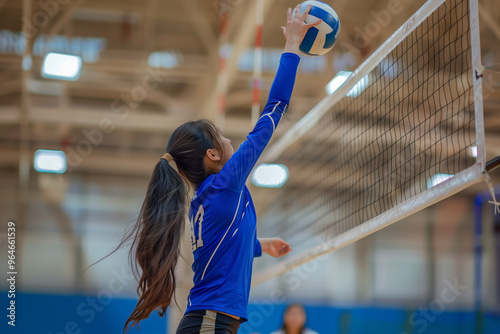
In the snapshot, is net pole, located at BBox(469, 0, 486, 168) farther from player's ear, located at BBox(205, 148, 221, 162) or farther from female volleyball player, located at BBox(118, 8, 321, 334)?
player's ear, located at BBox(205, 148, 221, 162)

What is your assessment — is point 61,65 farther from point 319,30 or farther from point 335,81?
point 319,30

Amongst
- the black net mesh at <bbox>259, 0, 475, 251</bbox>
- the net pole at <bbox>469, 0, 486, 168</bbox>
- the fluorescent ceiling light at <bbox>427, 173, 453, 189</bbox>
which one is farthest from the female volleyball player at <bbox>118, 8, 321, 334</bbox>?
the black net mesh at <bbox>259, 0, 475, 251</bbox>

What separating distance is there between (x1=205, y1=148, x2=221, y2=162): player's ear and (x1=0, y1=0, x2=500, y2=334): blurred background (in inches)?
197

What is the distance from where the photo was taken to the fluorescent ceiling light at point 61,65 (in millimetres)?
10078

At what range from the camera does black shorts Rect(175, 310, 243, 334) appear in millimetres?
2340

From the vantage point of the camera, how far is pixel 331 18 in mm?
3361

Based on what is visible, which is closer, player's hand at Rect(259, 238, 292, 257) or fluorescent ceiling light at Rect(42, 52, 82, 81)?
player's hand at Rect(259, 238, 292, 257)

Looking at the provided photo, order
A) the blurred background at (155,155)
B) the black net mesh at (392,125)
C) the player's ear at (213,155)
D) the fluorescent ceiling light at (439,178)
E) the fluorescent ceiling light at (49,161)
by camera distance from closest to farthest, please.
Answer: the player's ear at (213,155), the fluorescent ceiling light at (439,178), the black net mesh at (392,125), the blurred background at (155,155), the fluorescent ceiling light at (49,161)

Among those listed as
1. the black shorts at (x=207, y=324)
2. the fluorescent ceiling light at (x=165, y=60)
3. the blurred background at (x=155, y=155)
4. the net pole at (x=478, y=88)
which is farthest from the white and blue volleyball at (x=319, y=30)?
the fluorescent ceiling light at (x=165, y=60)

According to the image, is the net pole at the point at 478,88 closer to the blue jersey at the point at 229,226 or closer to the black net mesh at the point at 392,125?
the black net mesh at the point at 392,125

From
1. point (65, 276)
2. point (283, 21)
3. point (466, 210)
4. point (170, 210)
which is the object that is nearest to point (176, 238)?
point (170, 210)

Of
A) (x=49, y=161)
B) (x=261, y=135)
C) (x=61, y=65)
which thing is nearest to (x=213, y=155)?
(x=261, y=135)

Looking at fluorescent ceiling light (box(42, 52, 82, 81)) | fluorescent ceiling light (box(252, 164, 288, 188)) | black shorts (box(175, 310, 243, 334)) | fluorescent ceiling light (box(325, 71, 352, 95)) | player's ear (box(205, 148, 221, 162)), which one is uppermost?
fluorescent ceiling light (box(42, 52, 82, 81))

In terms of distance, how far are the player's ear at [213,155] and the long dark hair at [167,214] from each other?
2 centimetres
